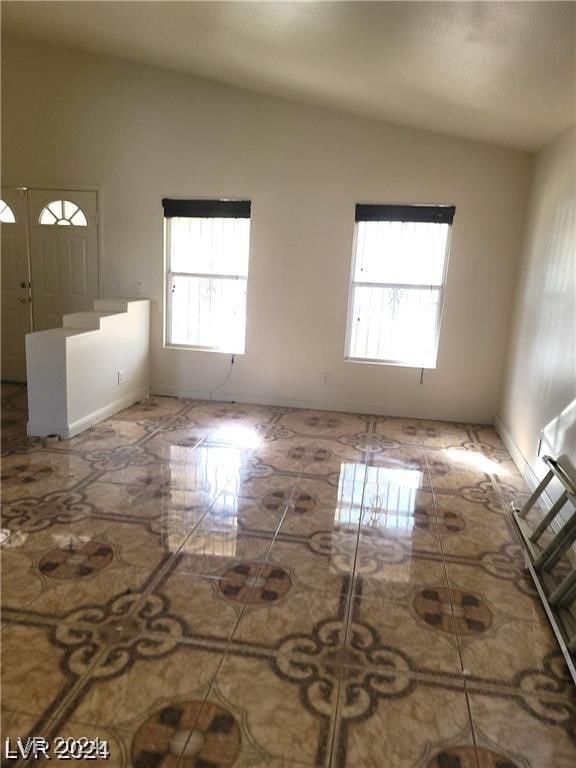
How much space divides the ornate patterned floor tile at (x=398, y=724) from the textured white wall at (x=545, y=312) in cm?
173

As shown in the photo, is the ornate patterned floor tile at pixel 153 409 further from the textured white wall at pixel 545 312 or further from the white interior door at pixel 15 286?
the textured white wall at pixel 545 312

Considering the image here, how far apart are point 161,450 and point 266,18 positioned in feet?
9.72

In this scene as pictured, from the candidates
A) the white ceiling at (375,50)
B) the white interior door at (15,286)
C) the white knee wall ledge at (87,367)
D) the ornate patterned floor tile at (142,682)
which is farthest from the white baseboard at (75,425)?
the white ceiling at (375,50)

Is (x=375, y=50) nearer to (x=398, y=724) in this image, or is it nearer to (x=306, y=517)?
(x=306, y=517)

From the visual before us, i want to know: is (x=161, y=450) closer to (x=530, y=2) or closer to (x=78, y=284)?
(x=78, y=284)

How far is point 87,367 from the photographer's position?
4398mm

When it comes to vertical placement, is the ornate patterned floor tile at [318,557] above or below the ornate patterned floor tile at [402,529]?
below

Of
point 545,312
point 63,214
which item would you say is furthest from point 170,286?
point 545,312

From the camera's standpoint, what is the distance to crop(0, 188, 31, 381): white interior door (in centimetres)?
556

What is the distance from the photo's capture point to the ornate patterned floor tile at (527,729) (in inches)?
63.2

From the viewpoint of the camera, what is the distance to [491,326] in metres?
5.06

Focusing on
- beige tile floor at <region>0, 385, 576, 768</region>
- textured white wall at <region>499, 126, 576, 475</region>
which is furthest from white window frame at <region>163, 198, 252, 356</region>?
textured white wall at <region>499, 126, 576, 475</region>

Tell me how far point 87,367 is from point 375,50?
3.14m

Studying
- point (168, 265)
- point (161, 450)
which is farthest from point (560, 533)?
point (168, 265)
